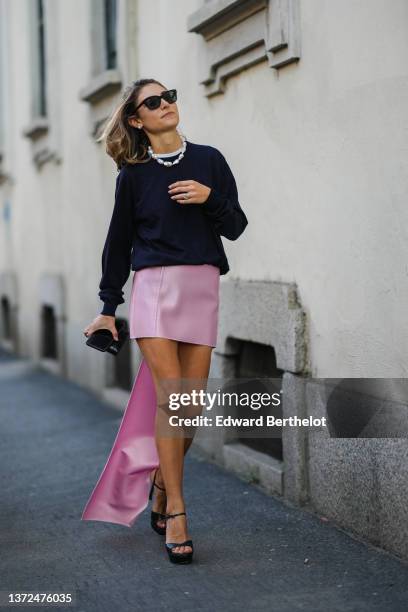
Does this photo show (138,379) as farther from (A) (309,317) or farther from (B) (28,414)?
(B) (28,414)

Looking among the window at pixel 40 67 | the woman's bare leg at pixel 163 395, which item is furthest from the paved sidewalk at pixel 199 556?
the window at pixel 40 67

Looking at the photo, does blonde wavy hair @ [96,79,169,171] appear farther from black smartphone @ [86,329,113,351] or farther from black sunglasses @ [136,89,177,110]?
black smartphone @ [86,329,113,351]

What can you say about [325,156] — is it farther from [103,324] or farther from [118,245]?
[103,324]

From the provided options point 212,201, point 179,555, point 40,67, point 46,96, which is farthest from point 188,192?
point 40,67

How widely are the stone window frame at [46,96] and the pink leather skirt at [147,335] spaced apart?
6.34m

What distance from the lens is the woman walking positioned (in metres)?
4.26

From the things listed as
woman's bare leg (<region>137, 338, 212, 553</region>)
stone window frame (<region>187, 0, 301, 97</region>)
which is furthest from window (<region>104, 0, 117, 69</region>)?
woman's bare leg (<region>137, 338, 212, 553</region>)

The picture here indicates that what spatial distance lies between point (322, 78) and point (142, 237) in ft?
4.01

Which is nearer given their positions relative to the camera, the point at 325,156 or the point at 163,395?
the point at 163,395

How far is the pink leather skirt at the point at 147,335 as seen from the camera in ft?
14.0

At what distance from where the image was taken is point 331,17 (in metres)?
4.75

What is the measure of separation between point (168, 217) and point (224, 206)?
228mm

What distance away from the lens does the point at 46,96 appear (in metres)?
11.5

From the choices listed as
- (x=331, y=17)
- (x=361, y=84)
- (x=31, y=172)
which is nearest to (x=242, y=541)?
(x=361, y=84)
